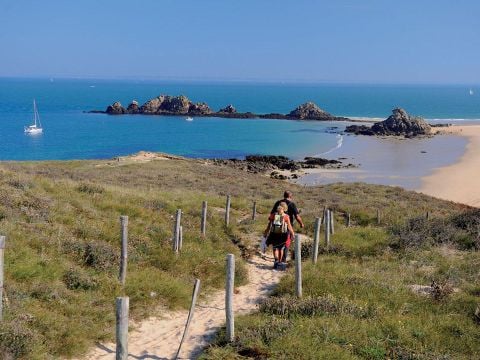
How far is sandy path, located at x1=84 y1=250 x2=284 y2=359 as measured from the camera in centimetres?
811

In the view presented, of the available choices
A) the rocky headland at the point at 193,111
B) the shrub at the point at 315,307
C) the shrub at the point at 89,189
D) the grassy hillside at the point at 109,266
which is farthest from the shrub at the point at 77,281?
the rocky headland at the point at 193,111

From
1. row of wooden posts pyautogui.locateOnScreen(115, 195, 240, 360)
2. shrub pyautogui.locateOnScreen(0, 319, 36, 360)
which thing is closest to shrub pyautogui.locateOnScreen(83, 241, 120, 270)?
row of wooden posts pyautogui.locateOnScreen(115, 195, 240, 360)

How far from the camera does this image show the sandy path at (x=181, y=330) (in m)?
8.11

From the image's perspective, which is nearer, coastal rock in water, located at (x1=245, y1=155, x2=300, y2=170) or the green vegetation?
the green vegetation

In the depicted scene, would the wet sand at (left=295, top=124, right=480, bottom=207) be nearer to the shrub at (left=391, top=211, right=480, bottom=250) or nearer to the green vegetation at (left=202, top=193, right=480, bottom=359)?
the shrub at (left=391, top=211, right=480, bottom=250)

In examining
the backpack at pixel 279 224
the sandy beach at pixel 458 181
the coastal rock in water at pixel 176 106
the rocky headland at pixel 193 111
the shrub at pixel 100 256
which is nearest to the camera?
the shrub at pixel 100 256

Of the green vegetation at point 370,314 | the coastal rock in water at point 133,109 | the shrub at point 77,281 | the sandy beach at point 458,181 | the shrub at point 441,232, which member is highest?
the coastal rock in water at point 133,109

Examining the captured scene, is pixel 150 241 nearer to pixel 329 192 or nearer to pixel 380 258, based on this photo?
pixel 380 258

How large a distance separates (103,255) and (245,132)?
281 feet

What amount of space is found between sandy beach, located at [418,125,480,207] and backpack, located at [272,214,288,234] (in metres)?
29.9

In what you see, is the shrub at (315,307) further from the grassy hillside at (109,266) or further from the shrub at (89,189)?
the shrub at (89,189)

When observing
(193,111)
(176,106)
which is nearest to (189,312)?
(193,111)

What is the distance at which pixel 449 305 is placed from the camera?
31.3 ft

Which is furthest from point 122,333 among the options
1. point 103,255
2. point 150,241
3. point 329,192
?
point 329,192
